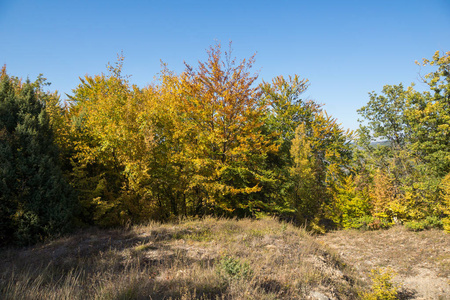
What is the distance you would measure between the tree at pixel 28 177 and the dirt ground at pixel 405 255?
37.5 ft

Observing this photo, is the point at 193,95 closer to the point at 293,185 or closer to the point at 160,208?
the point at 160,208

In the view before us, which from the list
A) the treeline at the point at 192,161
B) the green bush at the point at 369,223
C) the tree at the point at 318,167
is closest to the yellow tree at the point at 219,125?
the treeline at the point at 192,161

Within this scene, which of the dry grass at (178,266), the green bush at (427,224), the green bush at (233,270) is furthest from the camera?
the green bush at (427,224)

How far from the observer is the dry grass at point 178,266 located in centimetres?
410

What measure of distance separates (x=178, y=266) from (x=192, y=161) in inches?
228

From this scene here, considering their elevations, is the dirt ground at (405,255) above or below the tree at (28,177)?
below

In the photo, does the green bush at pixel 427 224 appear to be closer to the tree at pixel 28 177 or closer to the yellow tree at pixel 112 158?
the yellow tree at pixel 112 158

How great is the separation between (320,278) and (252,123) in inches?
314

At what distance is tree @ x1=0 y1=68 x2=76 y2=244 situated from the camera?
773cm

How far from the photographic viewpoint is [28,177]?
806cm

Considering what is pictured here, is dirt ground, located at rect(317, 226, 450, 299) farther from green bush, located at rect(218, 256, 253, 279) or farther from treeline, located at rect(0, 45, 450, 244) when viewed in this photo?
green bush, located at rect(218, 256, 253, 279)

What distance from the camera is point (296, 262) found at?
666cm

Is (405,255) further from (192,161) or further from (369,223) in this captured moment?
(192,161)

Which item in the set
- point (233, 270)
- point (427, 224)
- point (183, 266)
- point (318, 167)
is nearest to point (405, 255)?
point (427, 224)
